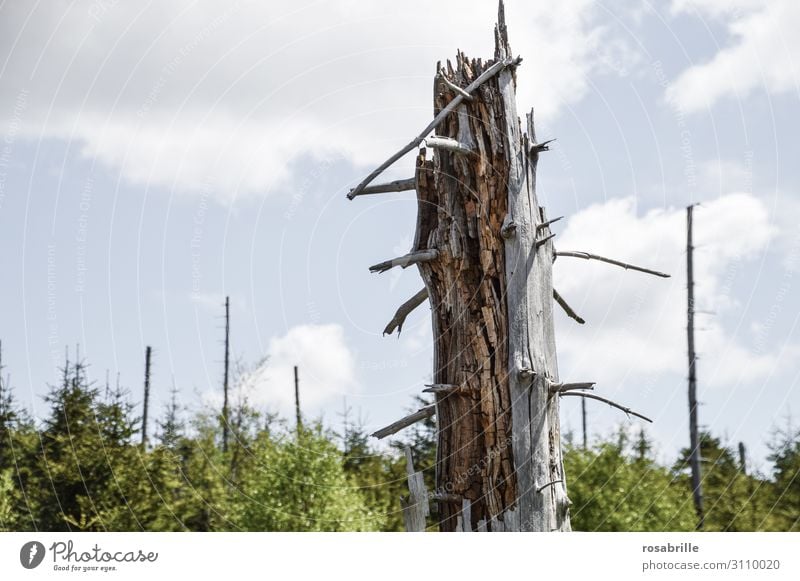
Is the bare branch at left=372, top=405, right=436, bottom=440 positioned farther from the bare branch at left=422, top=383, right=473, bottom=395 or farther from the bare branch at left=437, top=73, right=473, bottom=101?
the bare branch at left=437, top=73, right=473, bottom=101

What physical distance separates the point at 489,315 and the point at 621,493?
10.6m

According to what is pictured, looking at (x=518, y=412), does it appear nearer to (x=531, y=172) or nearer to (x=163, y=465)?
(x=531, y=172)

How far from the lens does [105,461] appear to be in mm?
14203

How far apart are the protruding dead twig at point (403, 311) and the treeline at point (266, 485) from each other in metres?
7.06

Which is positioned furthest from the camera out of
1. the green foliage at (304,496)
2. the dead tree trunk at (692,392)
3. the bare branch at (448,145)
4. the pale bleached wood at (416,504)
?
the dead tree trunk at (692,392)

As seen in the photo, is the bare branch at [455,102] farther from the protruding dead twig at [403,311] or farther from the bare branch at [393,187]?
the protruding dead twig at [403,311]

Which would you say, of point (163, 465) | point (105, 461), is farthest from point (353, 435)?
point (105, 461)

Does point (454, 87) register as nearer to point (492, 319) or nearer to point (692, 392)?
point (492, 319)

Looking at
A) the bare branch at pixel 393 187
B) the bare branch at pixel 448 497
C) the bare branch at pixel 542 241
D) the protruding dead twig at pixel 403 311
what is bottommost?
the bare branch at pixel 448 497

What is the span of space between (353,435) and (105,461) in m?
4.88

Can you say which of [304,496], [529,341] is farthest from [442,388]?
[304,496]
